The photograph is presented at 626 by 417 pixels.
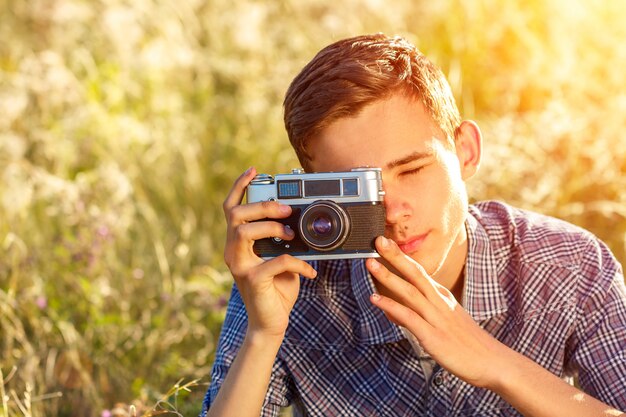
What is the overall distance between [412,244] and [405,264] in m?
0.24

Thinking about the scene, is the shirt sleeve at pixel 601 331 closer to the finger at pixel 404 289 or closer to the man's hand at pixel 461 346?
the man's hand at pixel 461 346

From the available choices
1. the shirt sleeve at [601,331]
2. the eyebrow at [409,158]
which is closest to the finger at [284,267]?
the eyebrow at [409,158]

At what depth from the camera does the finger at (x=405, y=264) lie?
6.40ft

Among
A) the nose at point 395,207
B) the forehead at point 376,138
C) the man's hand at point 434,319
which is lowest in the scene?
the man's hand at point 434,319

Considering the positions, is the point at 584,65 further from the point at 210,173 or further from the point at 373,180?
the point at 373,180

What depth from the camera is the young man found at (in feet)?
6.72

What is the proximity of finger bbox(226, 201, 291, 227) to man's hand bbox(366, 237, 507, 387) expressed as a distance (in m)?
0.23

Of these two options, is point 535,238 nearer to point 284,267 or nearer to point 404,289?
point 404,289

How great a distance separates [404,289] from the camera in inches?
77.4

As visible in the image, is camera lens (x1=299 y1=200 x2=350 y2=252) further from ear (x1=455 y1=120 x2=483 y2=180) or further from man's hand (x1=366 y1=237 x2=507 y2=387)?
ear (x1=455 y1=120 x2=483 y2=180)

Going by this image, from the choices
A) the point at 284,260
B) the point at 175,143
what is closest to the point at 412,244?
the point at 284,260

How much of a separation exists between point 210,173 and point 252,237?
9.22 ft

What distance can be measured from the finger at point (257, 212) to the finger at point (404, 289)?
227 millimetres

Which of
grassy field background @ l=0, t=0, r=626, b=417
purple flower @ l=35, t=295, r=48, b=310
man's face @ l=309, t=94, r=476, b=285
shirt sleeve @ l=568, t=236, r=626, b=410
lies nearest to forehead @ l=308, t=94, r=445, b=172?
man's face @ l=309, t=94, r=476, b=285
